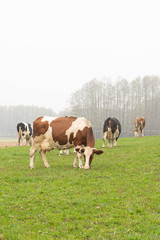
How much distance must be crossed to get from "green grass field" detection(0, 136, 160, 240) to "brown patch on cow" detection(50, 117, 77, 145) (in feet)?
6.06

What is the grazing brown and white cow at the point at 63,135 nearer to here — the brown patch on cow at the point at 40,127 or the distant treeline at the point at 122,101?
the brown patch on cow at the point at 40,127

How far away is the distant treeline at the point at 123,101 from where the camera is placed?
77188mm

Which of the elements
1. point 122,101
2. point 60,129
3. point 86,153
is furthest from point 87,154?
point 122,101

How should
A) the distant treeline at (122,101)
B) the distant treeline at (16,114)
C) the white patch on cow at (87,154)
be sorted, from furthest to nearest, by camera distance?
1. the distant treeline at (16,114)
2. the distant treeline at (122,101)
3. the white patch on cow at (87,154)

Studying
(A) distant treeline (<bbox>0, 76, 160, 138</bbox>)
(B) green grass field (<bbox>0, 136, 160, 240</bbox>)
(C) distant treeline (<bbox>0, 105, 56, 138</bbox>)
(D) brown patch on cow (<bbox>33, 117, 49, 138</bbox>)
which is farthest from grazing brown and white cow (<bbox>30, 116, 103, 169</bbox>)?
(C) distant treeline (<bbox>0, 105, 56, 138</bbox>)

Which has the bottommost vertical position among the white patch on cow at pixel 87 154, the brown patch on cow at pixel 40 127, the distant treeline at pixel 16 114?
the white patch on cow at pixel 87 154

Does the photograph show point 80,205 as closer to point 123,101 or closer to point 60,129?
point 60,129

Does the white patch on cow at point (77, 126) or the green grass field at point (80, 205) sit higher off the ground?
the white patch on cow at point (77, 126)

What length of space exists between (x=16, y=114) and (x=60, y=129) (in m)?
172

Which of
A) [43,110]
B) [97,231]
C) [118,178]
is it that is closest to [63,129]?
[118,178]

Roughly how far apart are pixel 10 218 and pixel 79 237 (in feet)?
6.39

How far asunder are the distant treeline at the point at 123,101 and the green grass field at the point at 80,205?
6486 cm

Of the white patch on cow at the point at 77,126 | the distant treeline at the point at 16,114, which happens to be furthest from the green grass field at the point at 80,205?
the distant treeline at the point at 16,114

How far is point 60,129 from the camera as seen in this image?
12.0m
